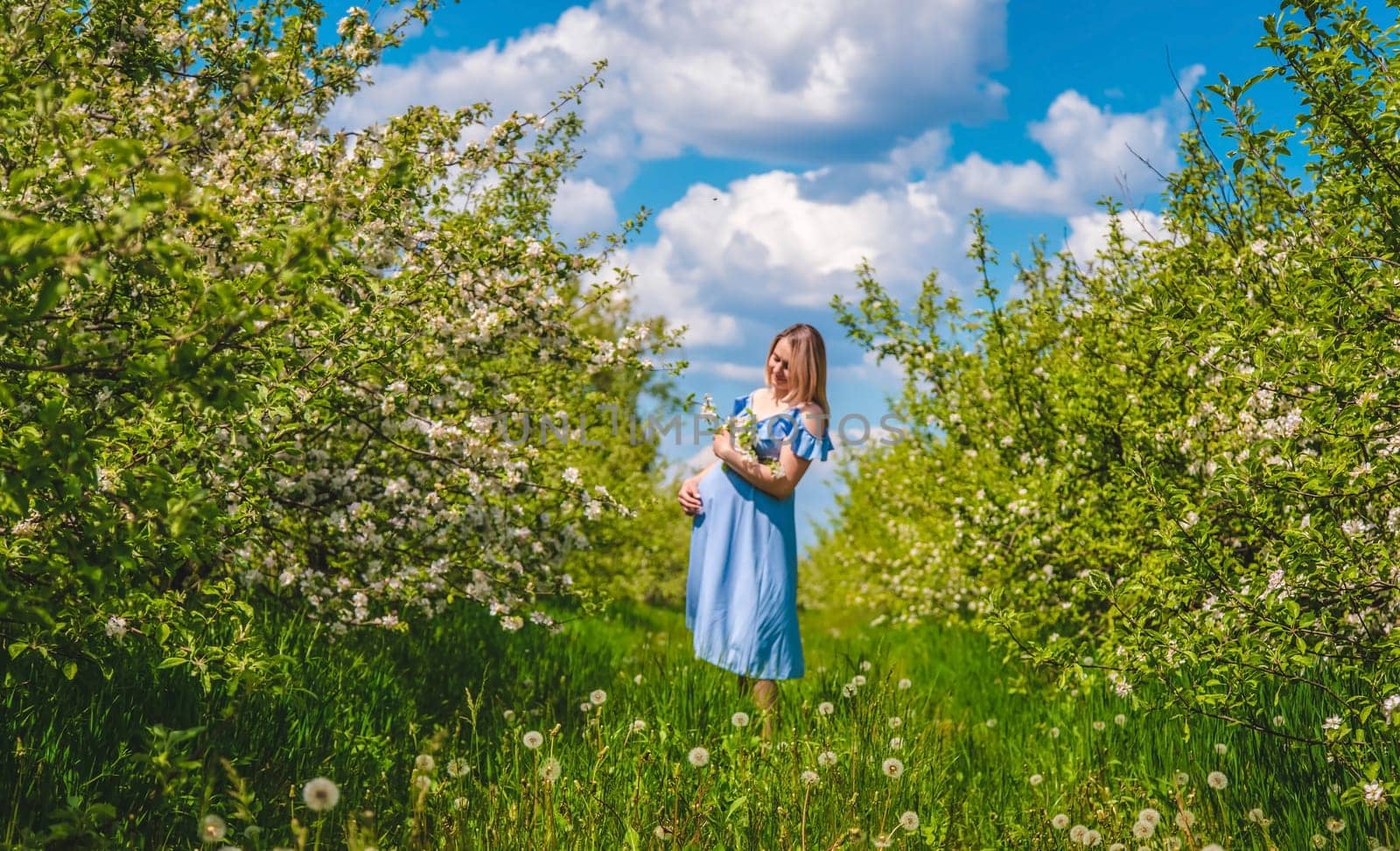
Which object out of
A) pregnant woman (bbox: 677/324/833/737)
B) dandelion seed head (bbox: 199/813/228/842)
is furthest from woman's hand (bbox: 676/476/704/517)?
dandelion seed head (bbox: 199/813/228/842)

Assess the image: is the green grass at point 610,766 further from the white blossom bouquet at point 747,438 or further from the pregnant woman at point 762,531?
the white blossom bouquet at point 747,438

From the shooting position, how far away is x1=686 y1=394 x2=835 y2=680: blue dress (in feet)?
19.3

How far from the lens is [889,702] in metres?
5.11

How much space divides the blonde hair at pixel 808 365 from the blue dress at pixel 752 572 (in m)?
0.15

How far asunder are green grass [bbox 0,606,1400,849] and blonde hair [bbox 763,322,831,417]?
162 centimetres

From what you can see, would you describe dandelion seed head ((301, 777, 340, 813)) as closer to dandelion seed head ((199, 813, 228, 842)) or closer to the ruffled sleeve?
dandelion seed head ((199, 813, 228, 842))

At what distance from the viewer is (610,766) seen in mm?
4215

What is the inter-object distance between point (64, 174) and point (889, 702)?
4509 millimetres

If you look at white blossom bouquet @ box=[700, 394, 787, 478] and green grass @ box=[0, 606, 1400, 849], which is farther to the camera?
white blossom bouquet @ box=[700, 394, 787, 478]

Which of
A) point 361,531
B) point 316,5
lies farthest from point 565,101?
point 361,531

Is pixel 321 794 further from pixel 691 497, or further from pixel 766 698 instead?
pixel 691 497

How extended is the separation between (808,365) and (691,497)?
1092 millimetres

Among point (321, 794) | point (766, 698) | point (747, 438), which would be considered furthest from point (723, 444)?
point (321, 794)

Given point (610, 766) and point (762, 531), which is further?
point (762, 531)
